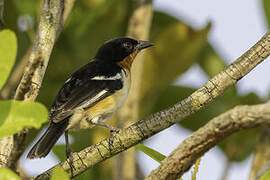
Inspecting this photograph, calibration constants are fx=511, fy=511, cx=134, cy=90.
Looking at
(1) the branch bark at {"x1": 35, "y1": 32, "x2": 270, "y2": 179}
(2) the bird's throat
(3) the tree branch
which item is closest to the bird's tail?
(1) the branch bark at {"x1": 35, "y1": 32, "x2": 270, "y2": 179}

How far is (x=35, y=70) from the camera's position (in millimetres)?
2592

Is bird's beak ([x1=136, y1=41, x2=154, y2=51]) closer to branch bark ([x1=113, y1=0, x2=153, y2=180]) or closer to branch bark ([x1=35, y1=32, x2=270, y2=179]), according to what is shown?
branch bark ([x1=113, y1=0, x2=153, y2=180])

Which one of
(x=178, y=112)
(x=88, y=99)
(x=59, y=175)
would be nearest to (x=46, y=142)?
(x=88, y=99)

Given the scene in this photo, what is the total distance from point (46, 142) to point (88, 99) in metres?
0.72

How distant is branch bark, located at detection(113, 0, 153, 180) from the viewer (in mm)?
4184

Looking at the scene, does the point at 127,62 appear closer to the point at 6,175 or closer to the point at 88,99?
the point at 88,99

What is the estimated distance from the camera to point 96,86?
4.81 metres

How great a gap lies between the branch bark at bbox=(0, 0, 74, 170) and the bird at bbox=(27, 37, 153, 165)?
2.98 feet

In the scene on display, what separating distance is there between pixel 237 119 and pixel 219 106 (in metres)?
2.90

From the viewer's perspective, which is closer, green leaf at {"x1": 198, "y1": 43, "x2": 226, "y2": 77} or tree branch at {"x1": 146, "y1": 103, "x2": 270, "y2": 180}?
tree branch at {"x1": 146, "y1": 103, "x2": 270, "y2": 180}

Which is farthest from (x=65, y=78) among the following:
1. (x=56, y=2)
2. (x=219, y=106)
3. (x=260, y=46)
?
(x=260, y=46)

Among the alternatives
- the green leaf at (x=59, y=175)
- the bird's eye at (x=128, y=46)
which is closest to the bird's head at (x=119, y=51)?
the bird's eye at (x=128, y=46)

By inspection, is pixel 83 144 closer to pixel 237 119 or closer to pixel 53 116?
pixel 53 116

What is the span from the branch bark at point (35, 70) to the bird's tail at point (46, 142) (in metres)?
0.89
